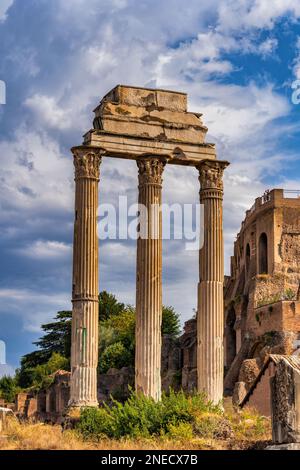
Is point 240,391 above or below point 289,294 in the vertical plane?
below

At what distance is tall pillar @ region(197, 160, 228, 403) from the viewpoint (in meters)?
27.8

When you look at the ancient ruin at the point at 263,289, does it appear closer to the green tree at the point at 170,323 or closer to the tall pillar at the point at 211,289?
the green tree at the point at 170,323

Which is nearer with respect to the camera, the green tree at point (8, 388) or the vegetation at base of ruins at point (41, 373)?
the vegetation at base of ruins at point (41, 373)

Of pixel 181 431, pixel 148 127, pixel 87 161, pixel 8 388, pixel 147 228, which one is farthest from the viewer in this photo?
pixel 8 388

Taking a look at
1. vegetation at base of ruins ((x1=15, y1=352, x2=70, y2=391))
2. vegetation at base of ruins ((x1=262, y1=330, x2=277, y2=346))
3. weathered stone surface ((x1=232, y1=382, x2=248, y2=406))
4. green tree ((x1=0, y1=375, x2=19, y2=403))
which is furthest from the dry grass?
green tree ((x1=0, y1=375, x2=19, y2=403))

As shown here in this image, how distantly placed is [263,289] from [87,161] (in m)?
35.0

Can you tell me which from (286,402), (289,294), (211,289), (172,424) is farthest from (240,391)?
(286,402)

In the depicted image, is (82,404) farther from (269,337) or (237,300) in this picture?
(237,300)

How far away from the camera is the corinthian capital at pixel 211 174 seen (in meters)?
28.8

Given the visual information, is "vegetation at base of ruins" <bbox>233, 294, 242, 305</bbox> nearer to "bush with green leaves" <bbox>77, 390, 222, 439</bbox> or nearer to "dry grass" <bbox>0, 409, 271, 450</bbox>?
"bush with green leaves" <bbox>77, 390, 222, 439</bbox>

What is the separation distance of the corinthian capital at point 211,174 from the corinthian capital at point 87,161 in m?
2.91

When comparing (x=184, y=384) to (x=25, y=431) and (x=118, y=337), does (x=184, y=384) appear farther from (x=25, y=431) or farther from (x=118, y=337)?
(x=25, y=431)

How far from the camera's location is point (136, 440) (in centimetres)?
2166

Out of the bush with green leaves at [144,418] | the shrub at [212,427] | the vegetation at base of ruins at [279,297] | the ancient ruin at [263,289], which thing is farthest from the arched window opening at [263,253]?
the shrub at [212,427]
